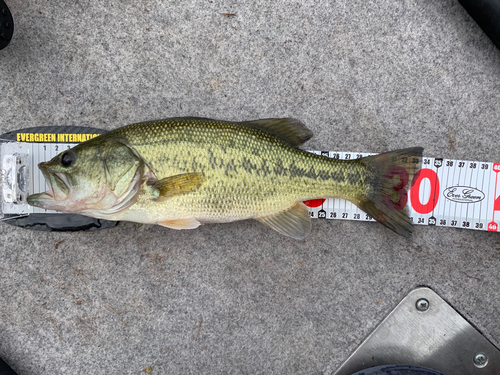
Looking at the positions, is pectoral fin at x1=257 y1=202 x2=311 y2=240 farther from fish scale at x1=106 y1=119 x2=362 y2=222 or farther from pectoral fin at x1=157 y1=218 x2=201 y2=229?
pectoral fin at x1=157 y1=218 x2=201 y2=229

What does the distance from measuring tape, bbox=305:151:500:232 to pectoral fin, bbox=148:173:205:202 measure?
2.39 feet

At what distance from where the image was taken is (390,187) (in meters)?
1.63

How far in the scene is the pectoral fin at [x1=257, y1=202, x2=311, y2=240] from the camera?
5.38 feet

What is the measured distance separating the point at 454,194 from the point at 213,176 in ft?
4.55

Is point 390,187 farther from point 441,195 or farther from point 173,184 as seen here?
point 173,184

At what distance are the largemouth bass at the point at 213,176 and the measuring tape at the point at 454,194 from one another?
0.65 feet

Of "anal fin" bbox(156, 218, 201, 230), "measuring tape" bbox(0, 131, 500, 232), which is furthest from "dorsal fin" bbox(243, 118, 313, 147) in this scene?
"anal fin" bbox(156, 218, 201, 230)

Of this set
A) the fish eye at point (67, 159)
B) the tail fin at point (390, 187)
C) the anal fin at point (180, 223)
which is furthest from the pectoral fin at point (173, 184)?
the tail fin at point (390, 187)

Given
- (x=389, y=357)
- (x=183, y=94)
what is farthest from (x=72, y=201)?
(x=389, y=357)

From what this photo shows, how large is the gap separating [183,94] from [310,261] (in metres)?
1.24

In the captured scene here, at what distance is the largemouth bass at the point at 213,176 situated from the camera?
1421 millimetres

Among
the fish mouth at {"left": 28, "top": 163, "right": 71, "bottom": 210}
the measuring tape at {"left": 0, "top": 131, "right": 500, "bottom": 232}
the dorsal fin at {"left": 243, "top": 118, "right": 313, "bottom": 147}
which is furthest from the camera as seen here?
the measuring tape at {"left": 0, "top": 131, "right": 500, "bottom": 232}

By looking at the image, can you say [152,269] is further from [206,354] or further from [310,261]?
[310,261]

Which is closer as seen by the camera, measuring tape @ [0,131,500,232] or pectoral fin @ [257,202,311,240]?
pectoral fin @ [257,202,311,240]
